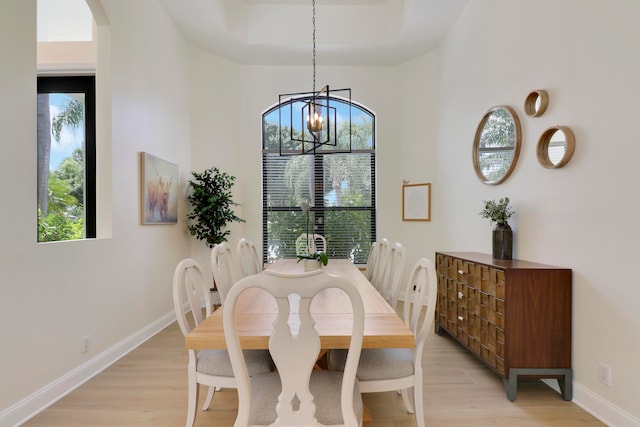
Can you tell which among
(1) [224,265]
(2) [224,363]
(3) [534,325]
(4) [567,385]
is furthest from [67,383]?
(4) [567,385]

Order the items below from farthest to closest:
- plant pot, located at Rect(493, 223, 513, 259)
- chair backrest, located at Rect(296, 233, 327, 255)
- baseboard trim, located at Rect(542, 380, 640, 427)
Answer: chair backrest, located at Rect(296, 233, 327, 255) < plant pot, located at Rect(493, 223, 513, 259) < baseboard trim, located at Rect(542, 380, 640, 427)

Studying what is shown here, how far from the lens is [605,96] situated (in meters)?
2.17

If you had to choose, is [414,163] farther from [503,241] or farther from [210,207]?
[210,207]

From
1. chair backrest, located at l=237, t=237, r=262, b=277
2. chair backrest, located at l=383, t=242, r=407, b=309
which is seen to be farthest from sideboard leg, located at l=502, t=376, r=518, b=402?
chair backrest, located at l=237, t=237, r=262, b=277

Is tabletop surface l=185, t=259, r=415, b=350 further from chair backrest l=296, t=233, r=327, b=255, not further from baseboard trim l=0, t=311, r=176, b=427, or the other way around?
chair backrest l=296, t=233, r=327, b=255

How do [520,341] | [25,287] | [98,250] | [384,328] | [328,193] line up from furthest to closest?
1. [328,193]
2. [98,250]
3. [520,341]
4. [25,287]
5. [384,328]

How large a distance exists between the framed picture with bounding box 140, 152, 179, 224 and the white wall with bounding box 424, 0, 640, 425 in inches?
138

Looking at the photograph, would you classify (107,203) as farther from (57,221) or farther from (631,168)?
(631,168)

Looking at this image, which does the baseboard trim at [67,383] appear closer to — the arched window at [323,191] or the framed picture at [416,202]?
the arched window at [323,191]

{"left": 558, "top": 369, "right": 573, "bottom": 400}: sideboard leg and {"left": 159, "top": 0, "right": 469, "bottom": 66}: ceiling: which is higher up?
{"left": 159, "top": 0, "right": 469, "bottom": 66}: ceiling

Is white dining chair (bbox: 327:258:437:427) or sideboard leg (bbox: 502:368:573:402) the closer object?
white dining chair (bbox: 327:258:437:427)

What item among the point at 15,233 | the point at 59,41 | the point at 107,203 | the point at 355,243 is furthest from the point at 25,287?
the point at 355,243

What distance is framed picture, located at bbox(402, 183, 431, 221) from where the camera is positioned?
195 inches

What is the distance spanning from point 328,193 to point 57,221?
3.45 m
